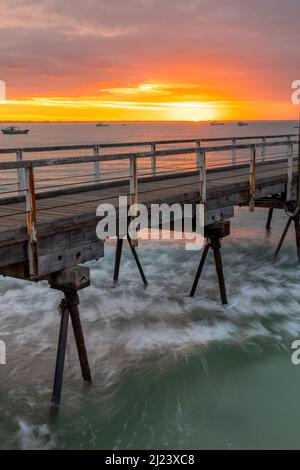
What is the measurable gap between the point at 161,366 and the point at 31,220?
466cm

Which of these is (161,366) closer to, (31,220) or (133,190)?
(133,190)

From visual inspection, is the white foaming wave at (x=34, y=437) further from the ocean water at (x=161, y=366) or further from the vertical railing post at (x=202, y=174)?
the vertical railing post at (x=202, y=174)

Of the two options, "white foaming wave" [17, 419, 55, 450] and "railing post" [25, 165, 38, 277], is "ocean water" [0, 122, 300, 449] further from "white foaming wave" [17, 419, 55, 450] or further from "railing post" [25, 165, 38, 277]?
"railing post" [25, 165, 38, 277]

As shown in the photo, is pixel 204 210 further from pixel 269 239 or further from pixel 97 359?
pixel 269 239

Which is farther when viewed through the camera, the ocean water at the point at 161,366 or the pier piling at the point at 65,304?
the ocean water at the point at 161,366

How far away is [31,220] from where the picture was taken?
702cm

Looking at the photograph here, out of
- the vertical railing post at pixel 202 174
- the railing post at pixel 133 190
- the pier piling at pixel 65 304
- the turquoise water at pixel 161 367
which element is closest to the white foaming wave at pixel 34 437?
the turquoise water at pixel 161 367

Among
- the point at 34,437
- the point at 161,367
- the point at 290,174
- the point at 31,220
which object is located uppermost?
the point at 290,174

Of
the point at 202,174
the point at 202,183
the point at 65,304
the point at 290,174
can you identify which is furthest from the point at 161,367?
the point at 290,174

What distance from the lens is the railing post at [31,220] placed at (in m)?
6.95

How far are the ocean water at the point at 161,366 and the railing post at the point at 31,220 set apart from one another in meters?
2.92

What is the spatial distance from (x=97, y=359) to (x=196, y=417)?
2769mm

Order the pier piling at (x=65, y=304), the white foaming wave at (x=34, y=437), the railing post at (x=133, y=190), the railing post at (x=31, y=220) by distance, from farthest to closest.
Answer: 1. the railing post at (x=133, y=190)
2. the pier piling at (x=65, y=304)
3. the white foaming wave at (x=34, y=437)
4. the railing post at (x=31, y=220)
